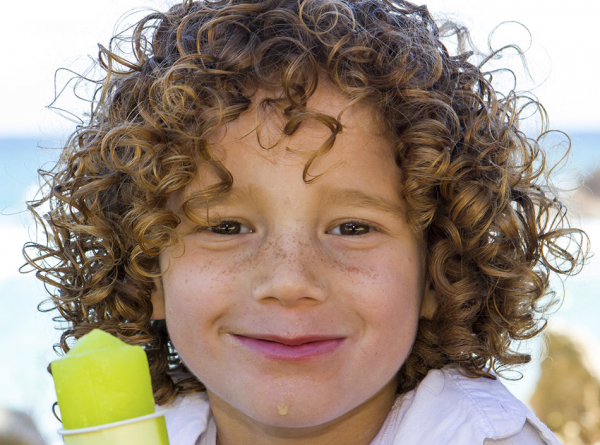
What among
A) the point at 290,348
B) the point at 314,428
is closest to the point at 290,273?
the point at 290,348

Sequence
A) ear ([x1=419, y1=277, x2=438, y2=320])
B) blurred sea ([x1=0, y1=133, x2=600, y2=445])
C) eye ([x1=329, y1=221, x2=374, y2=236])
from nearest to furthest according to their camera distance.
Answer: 1. eye ([x1=329, y1=221, x2=374, y2=236])
2. ear ([x1=419, y1=277, x2=438, y2=320])
3. blurred sea ([x1=0, y1=133, x2=600, y2=445])

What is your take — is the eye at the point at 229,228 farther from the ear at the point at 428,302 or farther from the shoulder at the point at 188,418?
the shoulder at the point at 188,418

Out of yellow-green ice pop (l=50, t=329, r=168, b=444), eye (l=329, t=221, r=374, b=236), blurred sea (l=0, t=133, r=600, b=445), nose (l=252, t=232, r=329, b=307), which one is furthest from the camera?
blurred sea (l=0, t=133, r=600, b=445)

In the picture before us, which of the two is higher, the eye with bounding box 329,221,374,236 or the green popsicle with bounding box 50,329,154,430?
the green popsicle with bounding box 50,329,154,430

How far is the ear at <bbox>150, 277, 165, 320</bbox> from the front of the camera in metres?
1.84

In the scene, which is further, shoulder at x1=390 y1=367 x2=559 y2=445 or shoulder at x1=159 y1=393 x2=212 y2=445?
shoulder at x1=159 y1=393 x2=212 y2=445

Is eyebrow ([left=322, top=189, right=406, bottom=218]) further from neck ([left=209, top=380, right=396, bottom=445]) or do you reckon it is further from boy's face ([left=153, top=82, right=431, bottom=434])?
neck ([left=209, top=380, right=396, bottom=445])

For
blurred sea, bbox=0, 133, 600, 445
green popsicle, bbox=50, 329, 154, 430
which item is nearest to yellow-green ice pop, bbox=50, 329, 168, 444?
green popsicle, bbox=50, 329, 154, 430

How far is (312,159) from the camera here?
147 cm

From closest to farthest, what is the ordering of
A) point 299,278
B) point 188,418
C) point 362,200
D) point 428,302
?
point 299,278 < point 362,200 < point 428,302 < point 188,418

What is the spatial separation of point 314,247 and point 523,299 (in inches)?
29.9

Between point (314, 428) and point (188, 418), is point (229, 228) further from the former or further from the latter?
point (188, 418)

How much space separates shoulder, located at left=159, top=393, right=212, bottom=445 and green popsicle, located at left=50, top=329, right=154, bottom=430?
37.7 inches

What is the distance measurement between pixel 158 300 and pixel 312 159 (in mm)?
718
